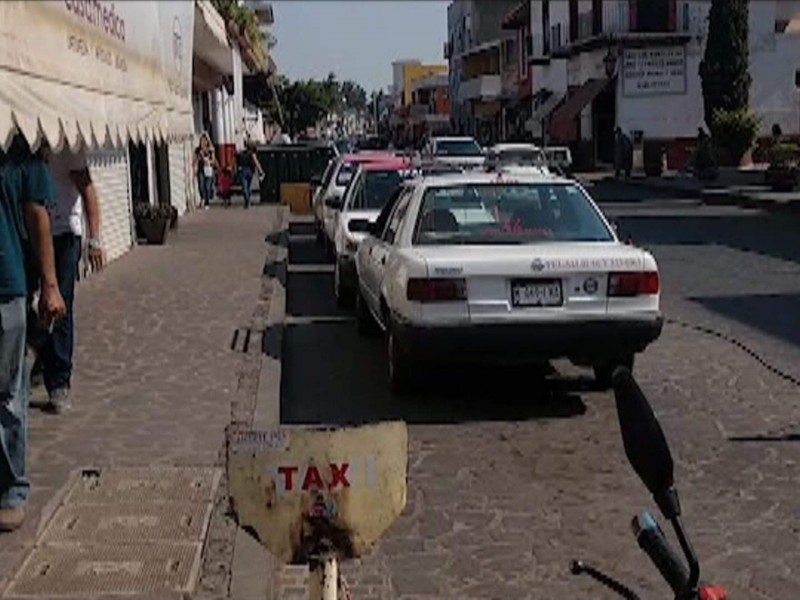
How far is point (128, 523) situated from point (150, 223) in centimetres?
1421

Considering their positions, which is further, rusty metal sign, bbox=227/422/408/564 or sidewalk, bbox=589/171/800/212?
sidewalk, bbox=589/171/800/212

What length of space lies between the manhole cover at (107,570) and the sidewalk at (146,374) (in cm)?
12

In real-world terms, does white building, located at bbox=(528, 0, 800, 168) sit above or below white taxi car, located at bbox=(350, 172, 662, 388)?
above

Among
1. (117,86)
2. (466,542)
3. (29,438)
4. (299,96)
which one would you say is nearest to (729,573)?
(466,542)

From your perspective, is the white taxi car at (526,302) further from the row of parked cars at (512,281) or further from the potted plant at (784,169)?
the potted plant at (784,169)

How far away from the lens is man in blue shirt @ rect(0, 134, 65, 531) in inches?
209

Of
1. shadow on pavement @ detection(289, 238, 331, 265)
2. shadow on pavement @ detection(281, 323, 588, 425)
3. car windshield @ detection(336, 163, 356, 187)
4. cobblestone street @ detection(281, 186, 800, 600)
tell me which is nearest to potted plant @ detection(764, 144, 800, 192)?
shadow on pavement @ detection(289, 238, 331, 265)

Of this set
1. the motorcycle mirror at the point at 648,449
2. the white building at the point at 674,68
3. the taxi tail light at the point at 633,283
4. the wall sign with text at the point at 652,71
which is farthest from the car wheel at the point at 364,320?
the wall sign with text at the point at 652,71

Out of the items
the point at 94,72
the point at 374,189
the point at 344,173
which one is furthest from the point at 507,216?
the point at 344,173

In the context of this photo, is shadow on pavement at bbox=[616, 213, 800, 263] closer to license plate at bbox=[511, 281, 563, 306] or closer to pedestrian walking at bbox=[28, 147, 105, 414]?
license plate at bbox=[511, 281, 563, 306]

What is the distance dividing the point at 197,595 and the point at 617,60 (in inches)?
1727

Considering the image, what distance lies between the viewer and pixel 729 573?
5.08 metres

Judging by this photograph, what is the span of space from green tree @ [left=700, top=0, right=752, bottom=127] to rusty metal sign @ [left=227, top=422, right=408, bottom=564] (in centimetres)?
3970

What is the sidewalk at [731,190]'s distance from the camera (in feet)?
87.6
